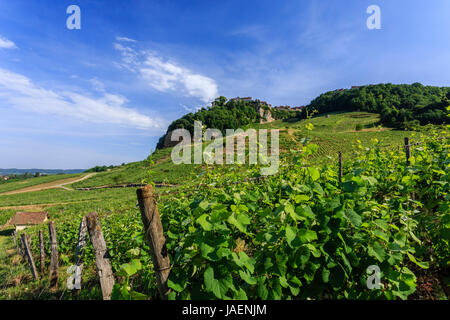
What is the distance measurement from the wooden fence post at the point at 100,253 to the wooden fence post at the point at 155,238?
129 cm

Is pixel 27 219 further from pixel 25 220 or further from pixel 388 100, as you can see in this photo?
pixel 388 100

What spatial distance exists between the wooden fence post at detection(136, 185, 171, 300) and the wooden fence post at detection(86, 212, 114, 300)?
51.0 inches

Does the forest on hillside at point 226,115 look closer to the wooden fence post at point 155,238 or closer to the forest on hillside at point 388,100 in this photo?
the wooden fence post at point 155,238

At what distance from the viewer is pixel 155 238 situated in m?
1.77

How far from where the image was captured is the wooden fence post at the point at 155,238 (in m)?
1.72

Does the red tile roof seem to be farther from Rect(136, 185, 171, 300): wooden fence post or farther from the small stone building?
Rect(136, 185, 171, 300): wooden fence post

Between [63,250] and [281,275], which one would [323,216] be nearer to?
[281,275]

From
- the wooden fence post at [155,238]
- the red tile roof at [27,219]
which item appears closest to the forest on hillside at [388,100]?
the wooden fence post at [155,238]

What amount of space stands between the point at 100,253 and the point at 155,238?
1.49 meters

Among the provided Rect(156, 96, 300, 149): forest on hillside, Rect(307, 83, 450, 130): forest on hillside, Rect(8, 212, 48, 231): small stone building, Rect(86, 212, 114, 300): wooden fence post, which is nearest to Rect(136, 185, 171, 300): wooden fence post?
Rect(86, 212, 114, 300): wooden fence post
